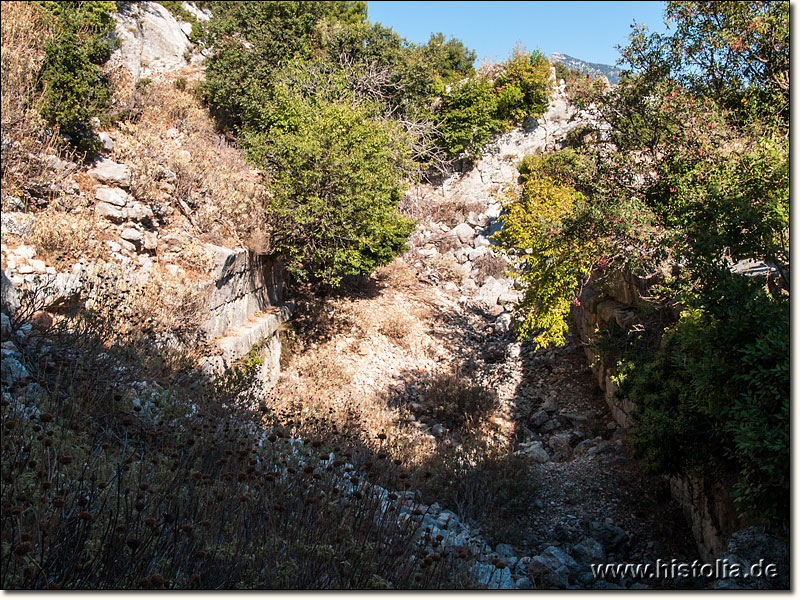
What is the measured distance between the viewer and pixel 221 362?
734cm

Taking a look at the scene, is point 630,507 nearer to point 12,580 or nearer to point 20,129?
point 12,580

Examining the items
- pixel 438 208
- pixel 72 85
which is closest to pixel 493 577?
pixel 72 85

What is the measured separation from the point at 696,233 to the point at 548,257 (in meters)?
4.68

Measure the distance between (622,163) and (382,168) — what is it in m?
4.54

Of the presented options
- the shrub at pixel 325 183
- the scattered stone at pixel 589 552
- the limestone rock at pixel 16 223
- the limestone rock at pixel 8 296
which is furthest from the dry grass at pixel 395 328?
the limestone rock at pixel 8 296

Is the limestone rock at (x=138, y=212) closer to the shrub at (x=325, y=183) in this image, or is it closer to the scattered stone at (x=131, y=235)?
the scattered stone at (x=131, y=235)

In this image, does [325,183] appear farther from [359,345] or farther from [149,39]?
[149,39]

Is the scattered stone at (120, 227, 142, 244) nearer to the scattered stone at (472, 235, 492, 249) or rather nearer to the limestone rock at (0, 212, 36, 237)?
the limestone rock at (0, 212, 36, 237)

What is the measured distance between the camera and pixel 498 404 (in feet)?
30.3

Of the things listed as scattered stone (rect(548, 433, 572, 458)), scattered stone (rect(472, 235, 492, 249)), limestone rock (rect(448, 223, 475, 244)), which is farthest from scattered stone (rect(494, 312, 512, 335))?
scattered stone (rect(548, 433, 572, 458))

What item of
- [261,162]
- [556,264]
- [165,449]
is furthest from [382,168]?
[165,449]

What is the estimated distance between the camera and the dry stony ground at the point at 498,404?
17.0 ft

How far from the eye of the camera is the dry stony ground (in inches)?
204

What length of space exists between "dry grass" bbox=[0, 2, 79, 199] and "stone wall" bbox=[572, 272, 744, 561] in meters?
7.73
